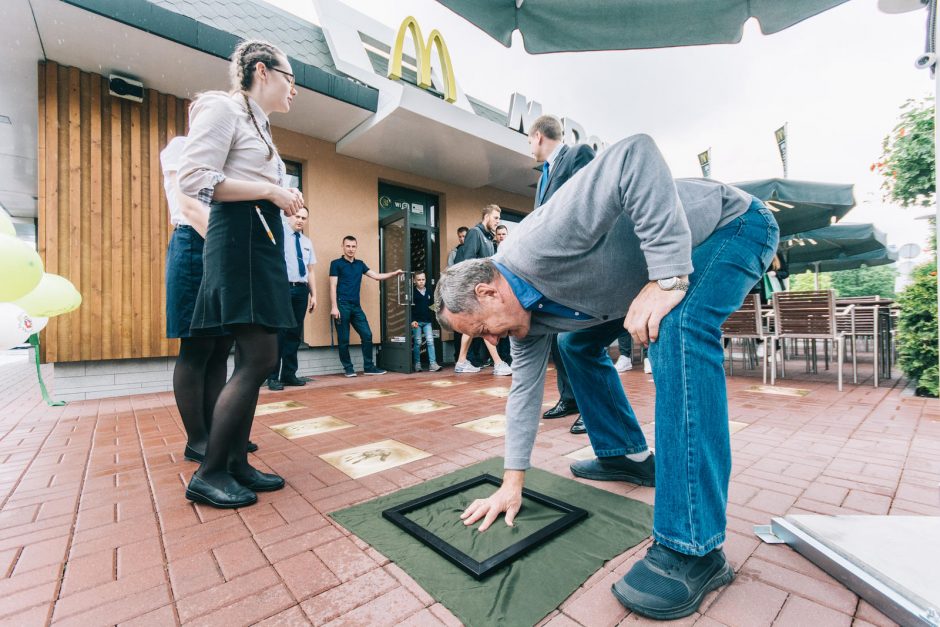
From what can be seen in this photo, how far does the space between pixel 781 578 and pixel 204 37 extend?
5823 millimetres

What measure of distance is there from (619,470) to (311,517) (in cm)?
133

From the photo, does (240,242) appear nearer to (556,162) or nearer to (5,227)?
(556,162)

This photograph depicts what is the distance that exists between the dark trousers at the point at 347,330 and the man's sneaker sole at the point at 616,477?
4.38 meters

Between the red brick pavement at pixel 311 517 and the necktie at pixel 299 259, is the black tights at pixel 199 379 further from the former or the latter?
the necktie at pixel 299 259

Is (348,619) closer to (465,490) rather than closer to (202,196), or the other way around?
(465,490)

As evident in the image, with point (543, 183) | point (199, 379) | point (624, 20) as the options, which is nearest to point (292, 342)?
point (199, 379)

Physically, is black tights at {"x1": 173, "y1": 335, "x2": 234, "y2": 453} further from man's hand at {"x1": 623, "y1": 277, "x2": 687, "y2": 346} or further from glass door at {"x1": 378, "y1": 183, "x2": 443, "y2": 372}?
glass door at {"x1": 378, "y1": 183, "x2": 443, "y2": 372}

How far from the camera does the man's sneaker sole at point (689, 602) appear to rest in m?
1.01

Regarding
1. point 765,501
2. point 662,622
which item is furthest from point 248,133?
point 765,501

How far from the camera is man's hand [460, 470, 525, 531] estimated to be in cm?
150

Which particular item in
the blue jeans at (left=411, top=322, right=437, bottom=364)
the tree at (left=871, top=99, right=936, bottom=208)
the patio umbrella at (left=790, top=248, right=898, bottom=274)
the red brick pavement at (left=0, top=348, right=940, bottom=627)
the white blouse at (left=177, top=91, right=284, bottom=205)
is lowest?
the red brick pavement at (left=0, top=348, right=940, bottom=627)

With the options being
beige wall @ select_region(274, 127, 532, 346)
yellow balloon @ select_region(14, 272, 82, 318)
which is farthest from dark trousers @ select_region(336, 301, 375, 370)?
yellow balloon @ select_region(14, 272, 82, 318)

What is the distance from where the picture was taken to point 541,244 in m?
1.27

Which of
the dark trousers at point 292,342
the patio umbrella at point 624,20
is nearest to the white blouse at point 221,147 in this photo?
the patio umbrella at point 624,20
